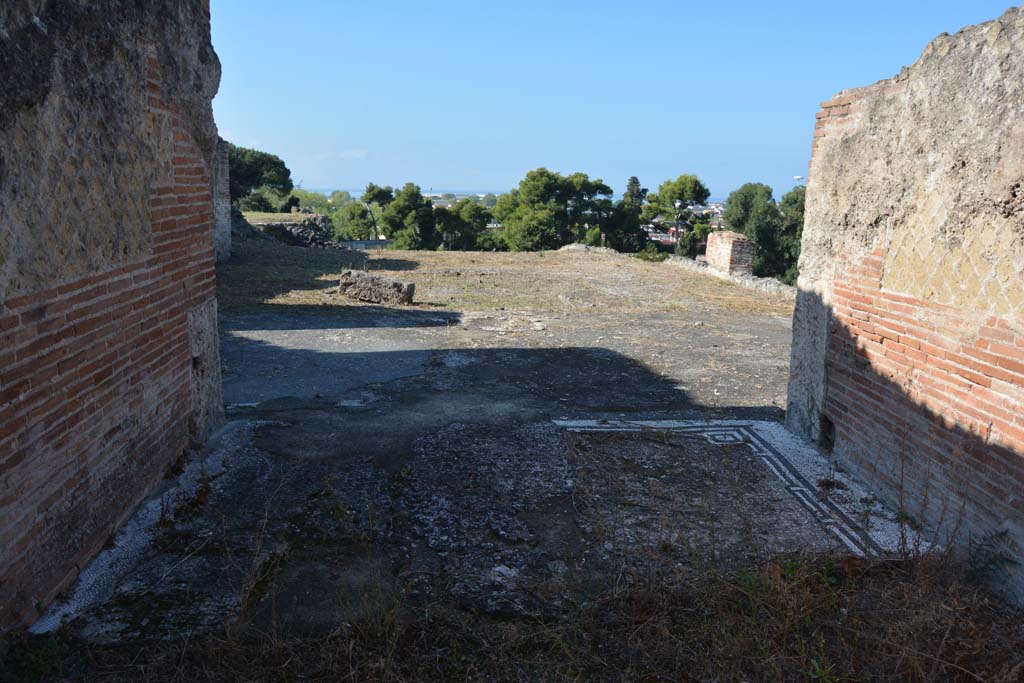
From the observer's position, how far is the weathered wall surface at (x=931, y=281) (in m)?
3.23

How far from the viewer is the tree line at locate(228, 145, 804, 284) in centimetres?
3453

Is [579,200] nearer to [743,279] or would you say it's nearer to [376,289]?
[743,279]

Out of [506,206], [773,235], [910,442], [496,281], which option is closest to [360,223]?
[506,206]

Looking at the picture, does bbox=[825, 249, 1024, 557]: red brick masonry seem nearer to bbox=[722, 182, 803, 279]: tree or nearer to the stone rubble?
the stone rubble

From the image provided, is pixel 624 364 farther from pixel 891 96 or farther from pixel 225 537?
pixel 225 537

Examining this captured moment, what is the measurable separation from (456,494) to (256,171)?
35.5 meters

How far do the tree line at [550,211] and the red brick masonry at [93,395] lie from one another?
2920cm

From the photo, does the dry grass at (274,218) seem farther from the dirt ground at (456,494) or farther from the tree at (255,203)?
the dirt ground at (456,494)

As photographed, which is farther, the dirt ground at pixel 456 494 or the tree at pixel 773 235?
the tree at pixel 773 235

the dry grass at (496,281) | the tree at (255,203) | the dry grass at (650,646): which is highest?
the tree at (255,203)

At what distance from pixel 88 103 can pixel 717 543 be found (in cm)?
347

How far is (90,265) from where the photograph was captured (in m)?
3.18

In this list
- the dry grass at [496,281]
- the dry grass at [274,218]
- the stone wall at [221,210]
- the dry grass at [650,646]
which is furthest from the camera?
the dry grass at [274,218]

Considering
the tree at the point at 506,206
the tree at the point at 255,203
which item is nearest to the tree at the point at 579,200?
the tree at the point at 506,206
